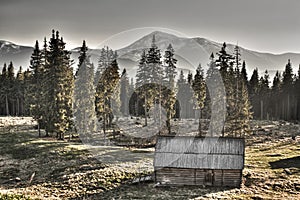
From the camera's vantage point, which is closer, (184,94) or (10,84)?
(10,84)

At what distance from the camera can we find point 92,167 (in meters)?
35.9

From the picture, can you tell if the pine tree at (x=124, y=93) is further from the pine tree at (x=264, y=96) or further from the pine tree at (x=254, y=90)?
the pine tree at (x=264, y=96)

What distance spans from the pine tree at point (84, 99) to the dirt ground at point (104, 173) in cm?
702

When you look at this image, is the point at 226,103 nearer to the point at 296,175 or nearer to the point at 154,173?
the point at 296,175

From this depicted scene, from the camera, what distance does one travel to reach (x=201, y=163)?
31.3 meters

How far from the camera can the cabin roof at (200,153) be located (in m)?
31.1

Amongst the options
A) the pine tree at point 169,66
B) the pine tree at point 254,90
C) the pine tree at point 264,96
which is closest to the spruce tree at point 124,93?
the pine tree at point 169,66

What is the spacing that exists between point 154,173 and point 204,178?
4639 mm

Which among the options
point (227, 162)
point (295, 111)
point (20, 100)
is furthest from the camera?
point (20, 100)

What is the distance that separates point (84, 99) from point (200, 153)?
27762 millimetres

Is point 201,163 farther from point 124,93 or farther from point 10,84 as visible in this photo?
point 10,84

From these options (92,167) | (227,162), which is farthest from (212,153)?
(92,167)

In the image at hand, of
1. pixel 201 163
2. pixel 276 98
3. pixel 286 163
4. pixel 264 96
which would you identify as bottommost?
pixel 286 163

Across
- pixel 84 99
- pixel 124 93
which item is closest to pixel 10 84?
pixel 124 93
